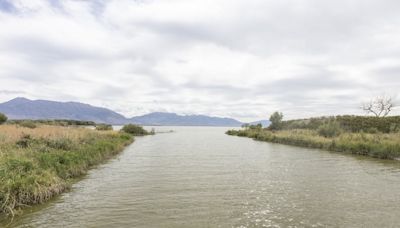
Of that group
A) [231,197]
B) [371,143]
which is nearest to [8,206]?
[231,197]

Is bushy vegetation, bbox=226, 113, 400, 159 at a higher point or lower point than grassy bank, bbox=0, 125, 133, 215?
higher

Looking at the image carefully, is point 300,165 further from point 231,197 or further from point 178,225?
point 178,225

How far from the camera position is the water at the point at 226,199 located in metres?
12.1

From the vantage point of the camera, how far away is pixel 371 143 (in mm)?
36594

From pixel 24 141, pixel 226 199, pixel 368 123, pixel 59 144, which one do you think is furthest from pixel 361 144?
pixel 24 141

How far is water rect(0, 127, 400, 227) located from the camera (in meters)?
12.1

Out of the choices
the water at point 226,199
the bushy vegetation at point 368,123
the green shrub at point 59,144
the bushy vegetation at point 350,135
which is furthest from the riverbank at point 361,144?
the green shrub at point 59,144

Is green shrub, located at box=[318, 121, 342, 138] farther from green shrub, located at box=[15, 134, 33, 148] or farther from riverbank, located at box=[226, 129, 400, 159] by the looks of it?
green shrub, located at box=[15, 134, 33, 148]

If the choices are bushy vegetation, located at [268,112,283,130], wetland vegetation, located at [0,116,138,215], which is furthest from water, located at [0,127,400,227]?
bushy vegetation, located at [268,112,283,130]

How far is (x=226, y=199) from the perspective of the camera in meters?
15.6

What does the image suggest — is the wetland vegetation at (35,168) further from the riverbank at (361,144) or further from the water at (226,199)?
the riverbank at (361,144)

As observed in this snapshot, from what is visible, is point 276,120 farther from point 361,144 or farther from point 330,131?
point 361,144

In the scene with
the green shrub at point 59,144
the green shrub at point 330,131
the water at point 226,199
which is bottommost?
the water at point 226,199

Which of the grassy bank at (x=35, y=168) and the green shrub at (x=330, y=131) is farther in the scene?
the green shrub at (x=330, y=131)
